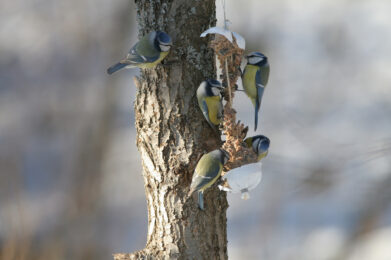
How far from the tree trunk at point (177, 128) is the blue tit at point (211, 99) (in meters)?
0.08

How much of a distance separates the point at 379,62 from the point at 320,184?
167 centimetres

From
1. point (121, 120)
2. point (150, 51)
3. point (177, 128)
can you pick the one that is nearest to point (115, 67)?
point (150, 51)

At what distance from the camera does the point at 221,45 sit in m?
1.63

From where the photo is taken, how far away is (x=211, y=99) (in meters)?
1.59

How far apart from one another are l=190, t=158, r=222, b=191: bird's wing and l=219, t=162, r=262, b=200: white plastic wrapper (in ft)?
0.13

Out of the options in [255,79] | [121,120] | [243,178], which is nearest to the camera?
[243,178]

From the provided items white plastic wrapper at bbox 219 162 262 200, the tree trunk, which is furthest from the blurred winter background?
white plastic wrapper at bbox 219 162 262 200

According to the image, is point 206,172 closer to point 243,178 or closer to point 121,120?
point 243,178

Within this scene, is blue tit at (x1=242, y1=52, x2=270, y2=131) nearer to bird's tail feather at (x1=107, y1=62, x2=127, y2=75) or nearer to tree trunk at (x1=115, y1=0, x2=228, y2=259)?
tree trunk at (x1=115, y1=0, x2=228, y2=259)

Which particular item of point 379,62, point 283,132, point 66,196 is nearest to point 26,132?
point 66,196

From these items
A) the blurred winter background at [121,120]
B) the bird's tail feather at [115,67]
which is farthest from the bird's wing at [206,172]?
the blurred winter background at [121,120]

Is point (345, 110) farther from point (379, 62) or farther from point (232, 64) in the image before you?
point (232, 64)

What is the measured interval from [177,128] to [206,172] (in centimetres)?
28

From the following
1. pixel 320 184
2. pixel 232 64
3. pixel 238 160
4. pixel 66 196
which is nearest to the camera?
pixel 238 160
